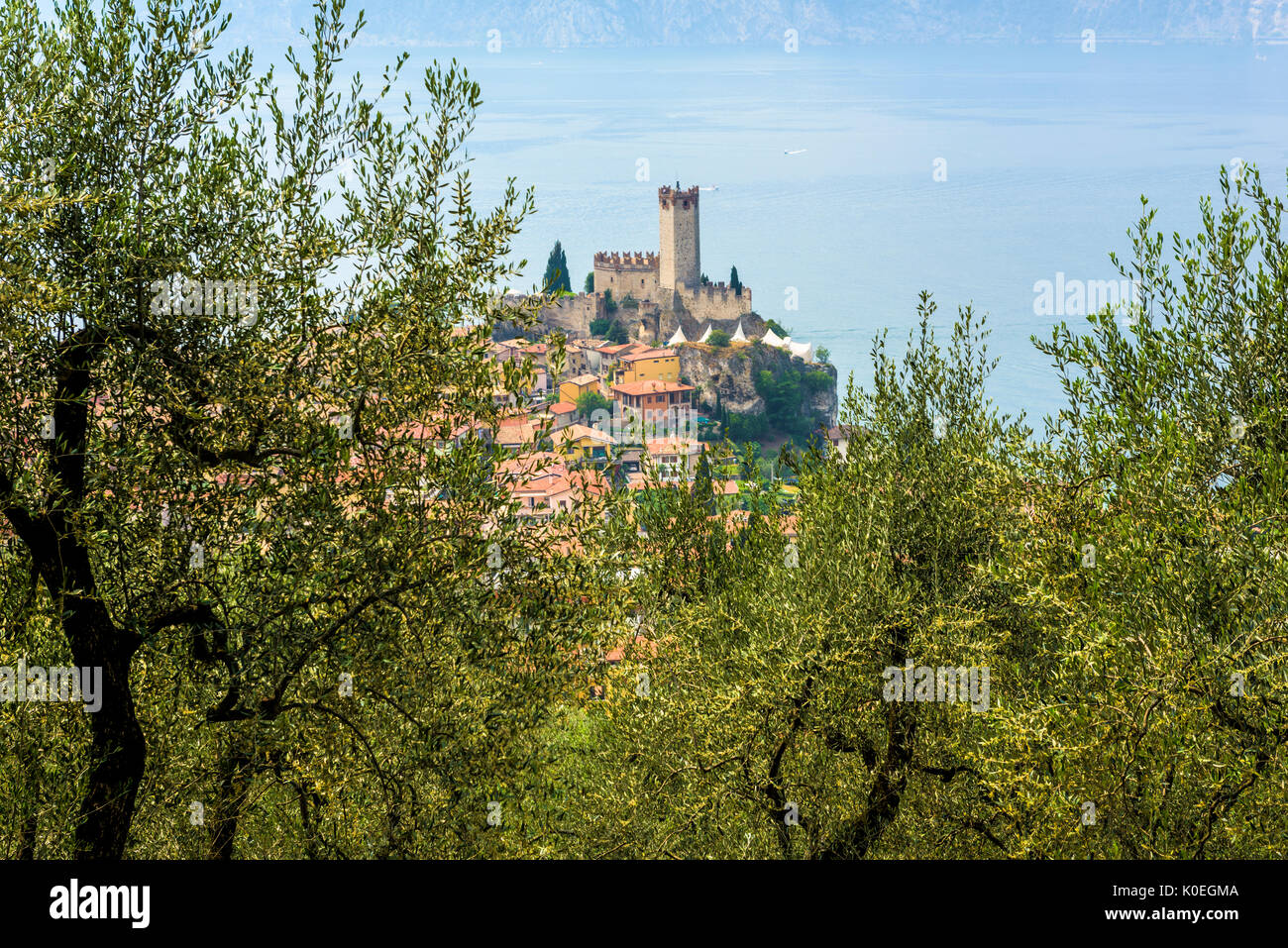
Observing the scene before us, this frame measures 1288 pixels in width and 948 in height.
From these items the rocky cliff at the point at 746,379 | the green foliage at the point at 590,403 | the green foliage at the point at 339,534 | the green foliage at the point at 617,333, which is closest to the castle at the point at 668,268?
the green foliage at the point at 617,333

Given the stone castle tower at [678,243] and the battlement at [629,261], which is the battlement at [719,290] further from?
the battlement at [629,261]

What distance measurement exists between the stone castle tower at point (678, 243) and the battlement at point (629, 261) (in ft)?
3.60

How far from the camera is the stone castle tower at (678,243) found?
468ft

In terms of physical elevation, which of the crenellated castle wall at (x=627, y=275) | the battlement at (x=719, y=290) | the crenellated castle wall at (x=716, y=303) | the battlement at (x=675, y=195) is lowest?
the crenellated castle wall at (x=716, y=303)

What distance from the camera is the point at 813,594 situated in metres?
10.5

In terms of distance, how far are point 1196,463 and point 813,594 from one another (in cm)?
→ 345

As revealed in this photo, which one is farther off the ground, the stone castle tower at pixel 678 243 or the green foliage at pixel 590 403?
the stone castle tower at pixel 678 243

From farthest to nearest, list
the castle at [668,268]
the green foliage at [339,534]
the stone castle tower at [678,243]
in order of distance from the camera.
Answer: the stone castle tower at [678,243] < the castle at [668,268] < the green foliage at [339,534]

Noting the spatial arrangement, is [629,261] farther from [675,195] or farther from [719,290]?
[719,290]

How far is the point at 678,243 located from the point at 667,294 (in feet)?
22.6

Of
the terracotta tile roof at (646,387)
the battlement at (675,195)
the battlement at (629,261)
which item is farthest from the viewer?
the battlement at (629,261)

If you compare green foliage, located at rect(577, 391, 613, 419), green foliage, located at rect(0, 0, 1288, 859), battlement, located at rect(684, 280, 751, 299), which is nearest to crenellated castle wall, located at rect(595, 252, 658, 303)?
battlement, located at rect(684, 280, 751, 299)
